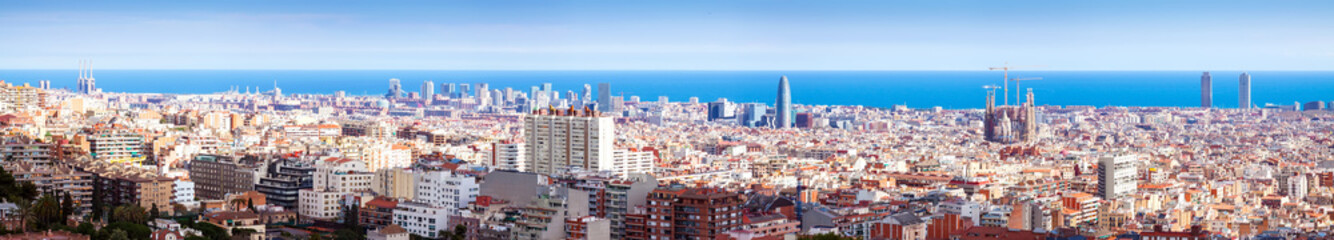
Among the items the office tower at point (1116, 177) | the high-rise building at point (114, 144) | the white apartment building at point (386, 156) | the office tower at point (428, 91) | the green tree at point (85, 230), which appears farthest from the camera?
the office tower at point (428, 91)

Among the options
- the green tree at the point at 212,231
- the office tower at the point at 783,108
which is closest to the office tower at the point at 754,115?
the office tower at the point at 783,108

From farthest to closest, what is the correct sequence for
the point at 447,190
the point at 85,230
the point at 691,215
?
the point at 447,190 → the point at 691,215 → the point at 85,230

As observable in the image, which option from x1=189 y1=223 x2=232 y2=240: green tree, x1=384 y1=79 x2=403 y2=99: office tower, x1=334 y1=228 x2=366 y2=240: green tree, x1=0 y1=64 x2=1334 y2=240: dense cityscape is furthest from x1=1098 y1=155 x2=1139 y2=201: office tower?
x1=384 y1=79 x2=403 y2=99: office tower

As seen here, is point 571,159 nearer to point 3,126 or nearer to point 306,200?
point 306,200

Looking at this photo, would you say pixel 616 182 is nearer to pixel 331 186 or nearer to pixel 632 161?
pixel 331 186

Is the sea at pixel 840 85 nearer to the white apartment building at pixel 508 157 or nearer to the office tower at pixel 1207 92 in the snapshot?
the office tower at pixel 1207 92

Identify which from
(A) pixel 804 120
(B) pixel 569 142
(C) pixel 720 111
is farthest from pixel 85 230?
(C) pixel 720 111

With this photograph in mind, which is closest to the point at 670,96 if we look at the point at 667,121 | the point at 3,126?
the point at 667,121
